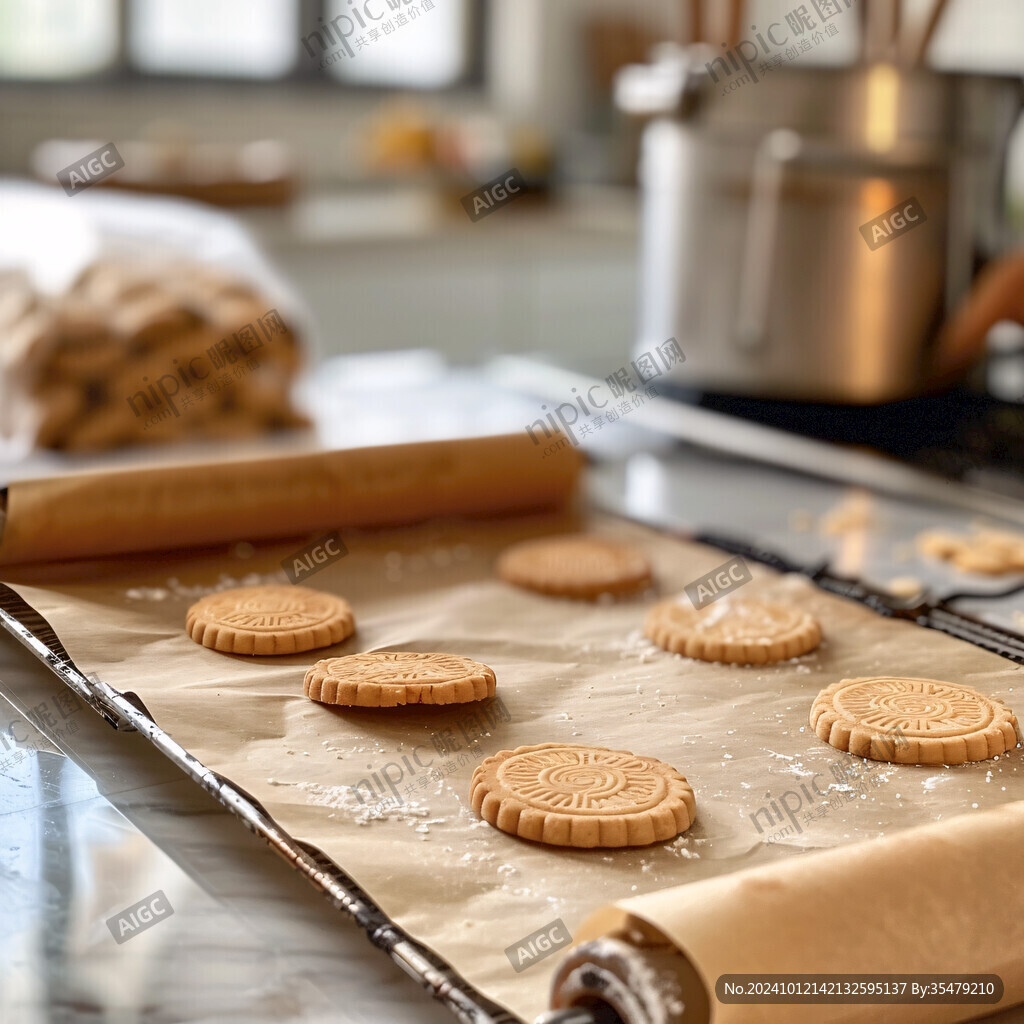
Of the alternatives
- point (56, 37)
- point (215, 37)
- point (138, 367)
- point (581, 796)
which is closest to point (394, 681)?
point (581, 796)

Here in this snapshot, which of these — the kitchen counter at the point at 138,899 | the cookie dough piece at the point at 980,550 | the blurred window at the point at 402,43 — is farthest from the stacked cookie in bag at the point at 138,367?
the blurred window at the point at 402,43

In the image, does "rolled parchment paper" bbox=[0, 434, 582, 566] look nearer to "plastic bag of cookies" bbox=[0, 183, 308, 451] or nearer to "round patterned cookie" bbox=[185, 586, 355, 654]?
"round patterned cookie" bbox=[185, 586, 355, 654]

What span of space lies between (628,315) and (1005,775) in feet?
8.92

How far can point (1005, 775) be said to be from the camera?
74 cm

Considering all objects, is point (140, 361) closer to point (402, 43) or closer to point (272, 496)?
point (272, 496)

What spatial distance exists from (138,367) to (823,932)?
123cm

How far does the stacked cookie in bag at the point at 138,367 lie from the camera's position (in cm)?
154

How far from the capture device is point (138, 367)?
1573 mm

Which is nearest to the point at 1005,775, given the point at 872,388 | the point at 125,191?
the point at 872,388

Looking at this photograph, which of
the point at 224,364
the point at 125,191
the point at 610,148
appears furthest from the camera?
the point at 610,148

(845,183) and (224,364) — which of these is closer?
(845,183)

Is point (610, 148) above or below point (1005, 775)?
above

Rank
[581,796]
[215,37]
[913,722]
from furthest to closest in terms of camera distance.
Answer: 1. [215,37]
2. [913,722]
3. [581,796]

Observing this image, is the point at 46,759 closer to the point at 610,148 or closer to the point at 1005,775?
the point at 1005,775
